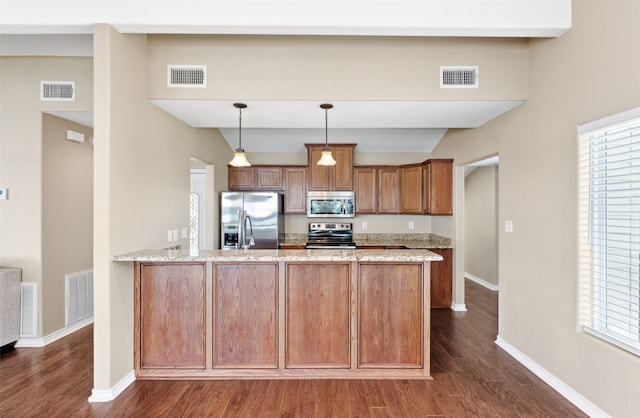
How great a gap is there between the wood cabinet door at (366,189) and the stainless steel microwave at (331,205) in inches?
5.5

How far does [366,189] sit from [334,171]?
0.63 m

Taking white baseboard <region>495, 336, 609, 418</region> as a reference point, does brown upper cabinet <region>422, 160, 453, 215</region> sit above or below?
above

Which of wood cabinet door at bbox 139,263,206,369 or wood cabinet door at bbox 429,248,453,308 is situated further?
wood cabinet door at bbox 429,248,453,308

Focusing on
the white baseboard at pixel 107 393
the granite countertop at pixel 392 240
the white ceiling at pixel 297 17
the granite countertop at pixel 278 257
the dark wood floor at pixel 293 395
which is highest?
the white ceiling at pixel 297 17

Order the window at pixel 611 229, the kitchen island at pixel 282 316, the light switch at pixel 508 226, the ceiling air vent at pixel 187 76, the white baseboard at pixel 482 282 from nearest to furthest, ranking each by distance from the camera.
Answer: the window at pixel 611 229 → the kitchen island at pixel 282 316 → the ceiling air vent at pixel 187 76 → the light switch at pixel 508 226 → the white baseboard at pixel 482 282

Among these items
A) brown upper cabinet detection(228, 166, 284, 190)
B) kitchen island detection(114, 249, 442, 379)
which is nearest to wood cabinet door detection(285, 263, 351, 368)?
kitchen island detection(114, 249, 442, 379)

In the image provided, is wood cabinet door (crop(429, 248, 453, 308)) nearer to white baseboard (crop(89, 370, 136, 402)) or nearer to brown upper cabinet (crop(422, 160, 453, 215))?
brown upper cabinet (crop(422, 160, 453, 215))

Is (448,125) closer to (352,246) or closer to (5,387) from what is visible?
(352,246)

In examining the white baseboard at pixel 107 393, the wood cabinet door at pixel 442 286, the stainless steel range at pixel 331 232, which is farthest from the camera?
the stainless steel range at pixel 331 232

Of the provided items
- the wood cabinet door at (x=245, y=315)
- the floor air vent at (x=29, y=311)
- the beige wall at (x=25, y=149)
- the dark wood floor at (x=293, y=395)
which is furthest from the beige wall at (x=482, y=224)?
the floor air vent at (x=29, y=311)

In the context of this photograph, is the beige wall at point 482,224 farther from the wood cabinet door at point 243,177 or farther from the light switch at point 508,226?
the wood cabinet door at point 243,177

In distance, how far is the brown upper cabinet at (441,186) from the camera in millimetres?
5031

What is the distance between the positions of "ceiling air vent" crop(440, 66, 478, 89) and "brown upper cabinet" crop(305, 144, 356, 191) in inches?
98.1

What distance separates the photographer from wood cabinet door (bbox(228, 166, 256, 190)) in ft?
18.7
